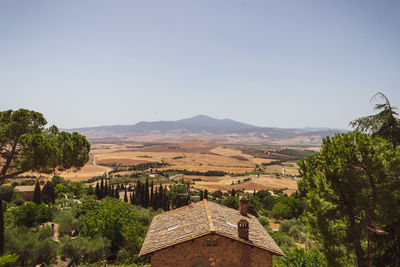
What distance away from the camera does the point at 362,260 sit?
548 inches

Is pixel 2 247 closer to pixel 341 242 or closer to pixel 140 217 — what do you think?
pixel 140 217

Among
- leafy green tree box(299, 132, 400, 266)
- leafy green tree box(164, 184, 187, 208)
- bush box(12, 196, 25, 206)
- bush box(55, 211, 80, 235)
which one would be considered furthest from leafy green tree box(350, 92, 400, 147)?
bush box(12, 196, 25, 206)

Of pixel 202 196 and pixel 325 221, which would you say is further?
pixel 202 196

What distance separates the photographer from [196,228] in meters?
16.6

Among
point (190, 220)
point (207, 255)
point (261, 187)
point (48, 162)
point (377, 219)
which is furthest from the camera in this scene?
point (261, 187)

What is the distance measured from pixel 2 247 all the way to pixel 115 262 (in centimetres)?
1041

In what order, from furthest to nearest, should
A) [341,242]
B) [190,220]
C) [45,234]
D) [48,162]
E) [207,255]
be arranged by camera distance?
[45,234] → [48,162] → [190,220] → [207,255] → [341,242]

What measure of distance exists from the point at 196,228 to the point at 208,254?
179 cm

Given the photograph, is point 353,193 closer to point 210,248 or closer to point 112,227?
point 210,248

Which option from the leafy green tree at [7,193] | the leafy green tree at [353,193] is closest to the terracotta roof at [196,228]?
the leafy green tree at [353,193]

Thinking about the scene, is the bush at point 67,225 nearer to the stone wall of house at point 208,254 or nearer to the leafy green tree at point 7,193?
the stone wall of house at point 208,254

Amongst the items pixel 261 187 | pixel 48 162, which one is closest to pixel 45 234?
pixel 48 162

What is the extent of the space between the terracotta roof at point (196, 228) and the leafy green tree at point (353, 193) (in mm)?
3598


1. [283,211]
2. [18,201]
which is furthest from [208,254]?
[18,201]
